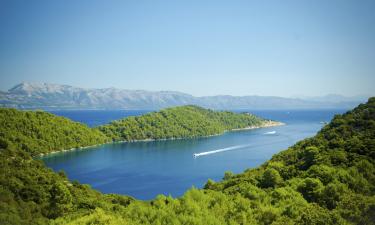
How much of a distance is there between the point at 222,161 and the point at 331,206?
4160 centimetres

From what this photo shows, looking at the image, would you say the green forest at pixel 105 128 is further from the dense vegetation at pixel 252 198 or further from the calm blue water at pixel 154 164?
the dense vegetation at pixel 252 198

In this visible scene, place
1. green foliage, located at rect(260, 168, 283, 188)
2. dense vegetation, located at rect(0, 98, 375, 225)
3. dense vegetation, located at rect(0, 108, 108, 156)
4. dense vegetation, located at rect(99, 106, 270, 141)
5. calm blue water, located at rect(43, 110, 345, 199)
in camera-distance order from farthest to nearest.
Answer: dense vegetation, located at rect(99, 106, 270, 141)
dense vegetation, located at rect(0, 108, 108, 156)
calm blue water, located at rect(43, 110, 345, 199)
green foliage, located at rect(260, 168, 283, 188)
dense vegetation, located at rect(0, 98, 375, 225)

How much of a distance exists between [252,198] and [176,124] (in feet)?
273

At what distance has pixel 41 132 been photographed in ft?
223

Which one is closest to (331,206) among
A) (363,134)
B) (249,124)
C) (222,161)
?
(363,134)

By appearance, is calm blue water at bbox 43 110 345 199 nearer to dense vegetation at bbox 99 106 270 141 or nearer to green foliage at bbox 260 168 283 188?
dense vegetation at bbox 99 106 270 141

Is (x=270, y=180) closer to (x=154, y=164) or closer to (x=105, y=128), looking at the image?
(x=154, y=164)

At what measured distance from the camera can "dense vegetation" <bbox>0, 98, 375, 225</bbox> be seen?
15.6 meters

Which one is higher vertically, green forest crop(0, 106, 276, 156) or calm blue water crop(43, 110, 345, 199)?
green forest crop(0, 106, 276, 156)

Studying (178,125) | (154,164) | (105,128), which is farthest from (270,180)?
(178,125)

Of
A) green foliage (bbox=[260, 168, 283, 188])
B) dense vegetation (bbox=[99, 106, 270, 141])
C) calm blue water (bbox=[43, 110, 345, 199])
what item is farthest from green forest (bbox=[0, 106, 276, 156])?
green foliage (bbox=[260, 168, 283, 188])

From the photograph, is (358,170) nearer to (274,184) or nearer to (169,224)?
(274,184)

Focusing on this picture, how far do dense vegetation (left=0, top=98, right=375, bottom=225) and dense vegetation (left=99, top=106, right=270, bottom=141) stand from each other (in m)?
57.6

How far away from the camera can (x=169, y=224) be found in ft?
49.8
